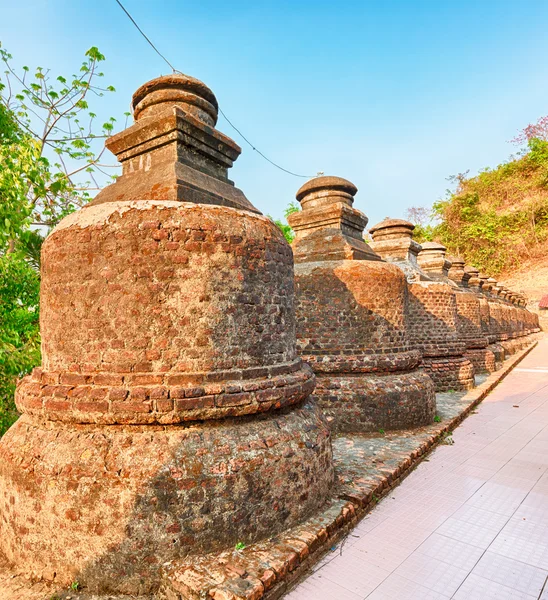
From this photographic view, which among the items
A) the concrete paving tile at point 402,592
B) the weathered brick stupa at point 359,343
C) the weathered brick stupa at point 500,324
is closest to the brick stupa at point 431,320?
the weathered brick stupa at point 359,343

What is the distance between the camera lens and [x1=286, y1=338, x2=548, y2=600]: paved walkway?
242 centimetres

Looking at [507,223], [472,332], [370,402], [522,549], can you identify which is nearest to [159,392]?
[522,549]

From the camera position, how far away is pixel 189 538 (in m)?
2.42

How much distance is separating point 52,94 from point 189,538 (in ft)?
A: 28.6

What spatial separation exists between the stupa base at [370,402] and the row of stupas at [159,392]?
191 centimetres

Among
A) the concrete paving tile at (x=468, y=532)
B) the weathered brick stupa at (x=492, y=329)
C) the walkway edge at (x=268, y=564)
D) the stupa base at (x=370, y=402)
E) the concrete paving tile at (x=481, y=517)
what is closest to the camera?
the walkway edge at (x=268, y=564)

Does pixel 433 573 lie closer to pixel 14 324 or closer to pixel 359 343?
pixel 359 343

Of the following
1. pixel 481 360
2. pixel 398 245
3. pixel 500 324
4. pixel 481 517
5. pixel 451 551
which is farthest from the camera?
pixel 500 324

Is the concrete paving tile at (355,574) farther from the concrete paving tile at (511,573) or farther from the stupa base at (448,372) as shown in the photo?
the stupa base at (448,372)

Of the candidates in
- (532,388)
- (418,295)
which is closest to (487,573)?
(418,295)

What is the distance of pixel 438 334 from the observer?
8031 mm

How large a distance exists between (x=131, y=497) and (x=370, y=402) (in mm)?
3498

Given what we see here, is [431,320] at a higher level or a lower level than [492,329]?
higher

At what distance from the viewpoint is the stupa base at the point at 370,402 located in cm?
521
